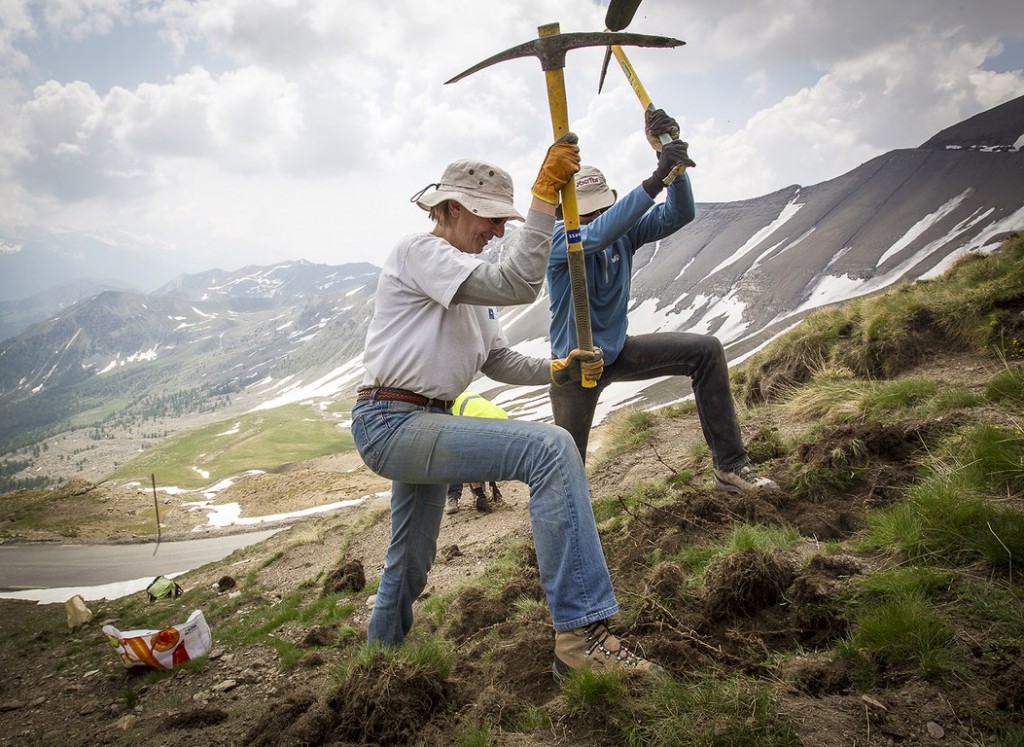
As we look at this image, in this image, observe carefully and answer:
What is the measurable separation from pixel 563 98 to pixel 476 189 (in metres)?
1.16

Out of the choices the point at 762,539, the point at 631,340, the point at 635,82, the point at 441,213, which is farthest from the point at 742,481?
the point at 635,82

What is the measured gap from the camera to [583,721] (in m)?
2.54

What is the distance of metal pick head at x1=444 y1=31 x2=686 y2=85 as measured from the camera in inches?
163

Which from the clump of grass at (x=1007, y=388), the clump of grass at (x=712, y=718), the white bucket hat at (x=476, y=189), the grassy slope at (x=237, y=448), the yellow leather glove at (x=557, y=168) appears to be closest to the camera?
the clump of grass at (x=712, y=718)

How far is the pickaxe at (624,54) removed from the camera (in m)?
5.36

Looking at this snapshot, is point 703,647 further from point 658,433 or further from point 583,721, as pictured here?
point 658,433

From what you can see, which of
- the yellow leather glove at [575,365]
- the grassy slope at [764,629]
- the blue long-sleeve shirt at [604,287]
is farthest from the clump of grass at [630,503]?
the yellow leather glove at [575,365]

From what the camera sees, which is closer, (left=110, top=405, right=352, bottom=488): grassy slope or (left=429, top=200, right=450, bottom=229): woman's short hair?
(left=429, top=200, right=450, bottom=229): woman's short hair

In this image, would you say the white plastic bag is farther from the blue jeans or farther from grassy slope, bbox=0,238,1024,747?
the blue jeans

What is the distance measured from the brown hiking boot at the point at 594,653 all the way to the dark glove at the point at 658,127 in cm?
442

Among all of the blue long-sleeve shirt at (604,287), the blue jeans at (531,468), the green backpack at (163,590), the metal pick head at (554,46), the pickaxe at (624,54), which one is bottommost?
the green backpack at (163,590)

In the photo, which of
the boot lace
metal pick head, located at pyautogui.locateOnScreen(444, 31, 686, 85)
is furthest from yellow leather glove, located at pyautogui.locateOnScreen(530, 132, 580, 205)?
the boot lace

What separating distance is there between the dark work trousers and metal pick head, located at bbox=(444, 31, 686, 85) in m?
2.48

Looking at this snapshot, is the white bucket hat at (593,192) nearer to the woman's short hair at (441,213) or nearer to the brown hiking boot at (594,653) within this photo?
the woman's short hair at (441,213)
